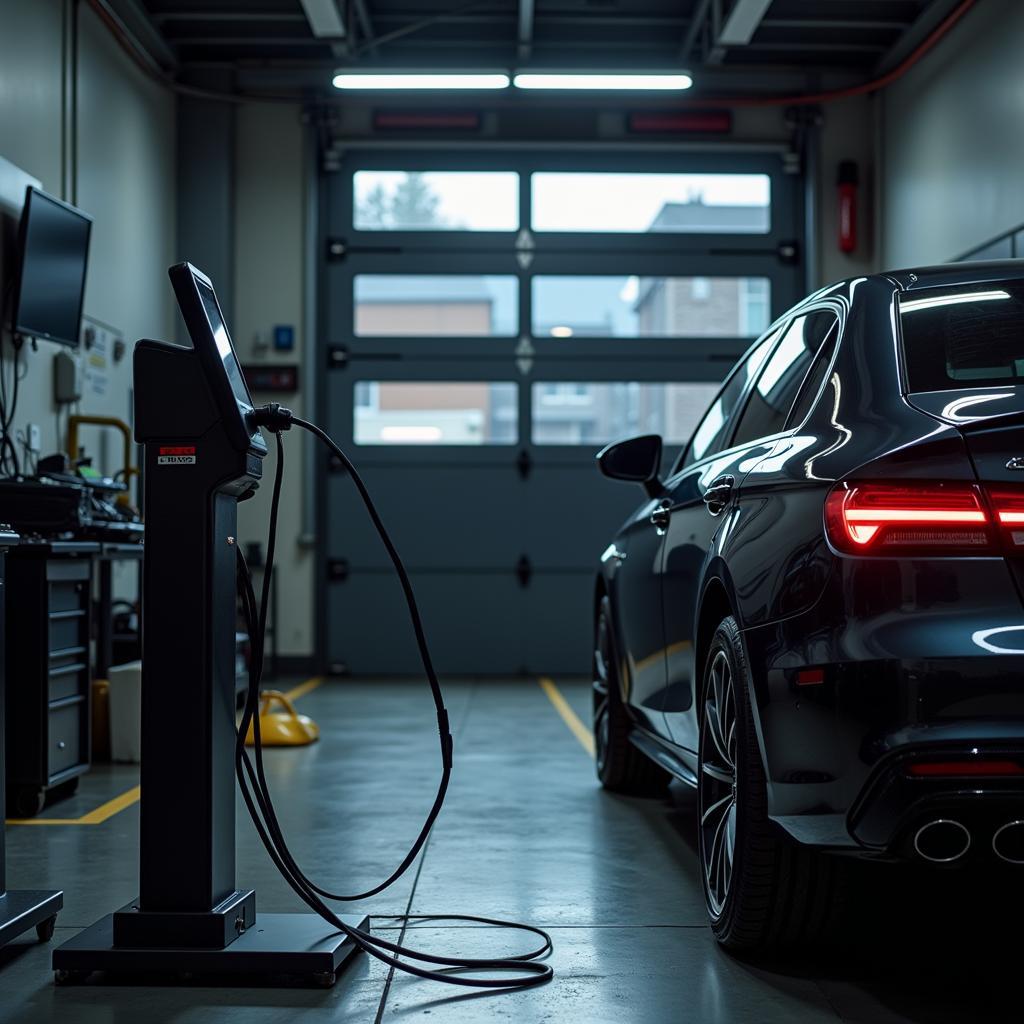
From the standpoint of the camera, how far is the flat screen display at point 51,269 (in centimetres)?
659

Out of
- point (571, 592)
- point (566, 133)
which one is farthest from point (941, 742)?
point (566, 133)

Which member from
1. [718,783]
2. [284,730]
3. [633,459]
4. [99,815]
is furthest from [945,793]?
[284,730]

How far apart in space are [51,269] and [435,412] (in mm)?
4147

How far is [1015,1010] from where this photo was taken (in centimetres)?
246

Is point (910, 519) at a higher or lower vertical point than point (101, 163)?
lower

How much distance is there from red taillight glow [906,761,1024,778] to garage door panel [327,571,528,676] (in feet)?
27.7

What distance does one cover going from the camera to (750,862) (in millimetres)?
2572

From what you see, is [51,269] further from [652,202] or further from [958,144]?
[958,144]

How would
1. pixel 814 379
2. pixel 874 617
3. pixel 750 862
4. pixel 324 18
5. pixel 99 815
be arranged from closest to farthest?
pixel 874 617, pixel 750 862, pixel 814 379, pixel 99 815, pixel 324 18

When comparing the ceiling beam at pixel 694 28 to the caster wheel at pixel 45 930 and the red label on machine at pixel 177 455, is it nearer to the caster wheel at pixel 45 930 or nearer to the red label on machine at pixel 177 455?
the red label on machine at pixel 177 455

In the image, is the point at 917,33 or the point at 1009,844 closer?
the point at 1009,844

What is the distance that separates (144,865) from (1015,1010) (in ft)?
5.34

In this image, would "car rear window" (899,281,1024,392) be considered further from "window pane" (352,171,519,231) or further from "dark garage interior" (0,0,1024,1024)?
"window pane" (352,171,519,231)

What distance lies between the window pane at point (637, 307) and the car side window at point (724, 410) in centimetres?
653
